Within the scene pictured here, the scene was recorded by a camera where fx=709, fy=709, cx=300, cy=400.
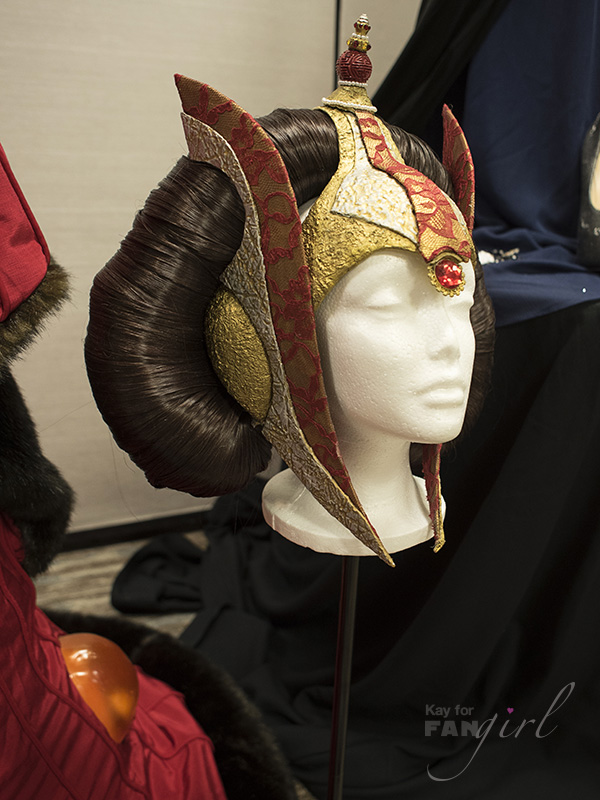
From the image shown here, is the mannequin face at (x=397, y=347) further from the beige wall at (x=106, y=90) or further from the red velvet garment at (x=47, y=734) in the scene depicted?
the beige wall at (x=106, y=90)

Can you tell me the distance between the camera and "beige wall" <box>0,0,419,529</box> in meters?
1.66

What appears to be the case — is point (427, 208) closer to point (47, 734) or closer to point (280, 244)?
point (280, 244)

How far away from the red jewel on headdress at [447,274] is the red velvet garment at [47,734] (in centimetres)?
64

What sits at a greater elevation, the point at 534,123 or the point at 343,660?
the point at 534,123

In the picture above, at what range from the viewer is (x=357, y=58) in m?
0.87

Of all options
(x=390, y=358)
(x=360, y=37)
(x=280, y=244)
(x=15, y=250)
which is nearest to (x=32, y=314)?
(x=15, y=250)

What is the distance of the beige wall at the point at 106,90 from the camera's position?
1660 mm

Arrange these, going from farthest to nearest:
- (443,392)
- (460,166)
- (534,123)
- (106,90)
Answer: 1. (106,90)
2. (534,123)
3. (460,166)
4. (443,392)

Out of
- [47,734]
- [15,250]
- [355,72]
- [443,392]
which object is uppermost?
[355,72]

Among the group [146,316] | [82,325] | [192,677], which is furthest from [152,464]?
[82,325]

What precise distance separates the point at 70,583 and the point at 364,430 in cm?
132

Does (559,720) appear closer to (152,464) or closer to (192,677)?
(192,677)

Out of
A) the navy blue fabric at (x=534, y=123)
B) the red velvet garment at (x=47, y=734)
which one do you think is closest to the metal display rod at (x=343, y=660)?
the red velvet garment at (x=47, y=734)

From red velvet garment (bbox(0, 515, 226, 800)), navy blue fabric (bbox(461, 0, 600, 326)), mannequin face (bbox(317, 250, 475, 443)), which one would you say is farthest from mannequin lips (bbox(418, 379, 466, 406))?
navy blue fabric (bbox(461, 0, 600, 326))
